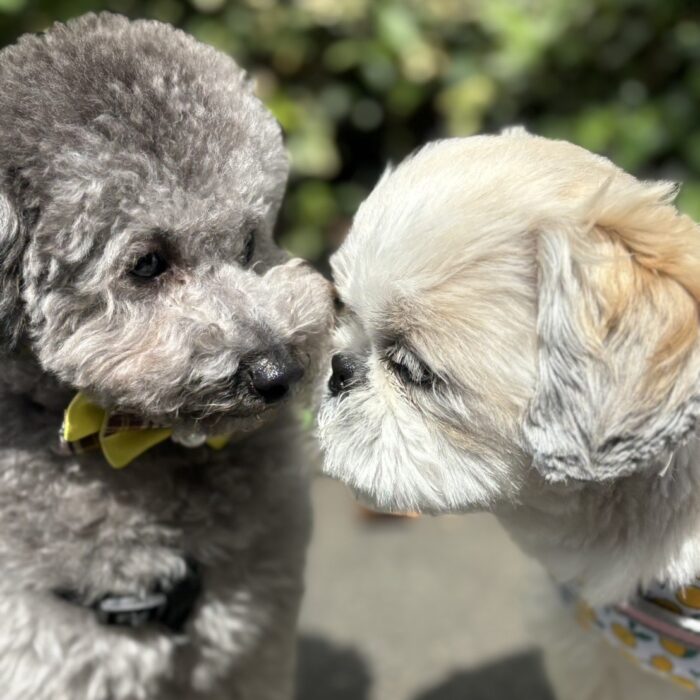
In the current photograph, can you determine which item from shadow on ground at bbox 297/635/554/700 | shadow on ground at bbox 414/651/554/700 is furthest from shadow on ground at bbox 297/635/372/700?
shadow on ground at bbox 414/651/554/700

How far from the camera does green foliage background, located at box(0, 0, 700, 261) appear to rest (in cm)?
290

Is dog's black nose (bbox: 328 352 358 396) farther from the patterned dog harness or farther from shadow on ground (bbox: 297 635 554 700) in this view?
shadow on ground (bbox: 297 635 554 700)

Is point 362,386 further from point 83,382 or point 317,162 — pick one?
point 317,162

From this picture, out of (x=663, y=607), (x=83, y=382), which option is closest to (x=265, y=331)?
(x=83, y=382)

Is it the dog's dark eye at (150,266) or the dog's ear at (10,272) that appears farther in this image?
the dog's dark eye at (150,266)

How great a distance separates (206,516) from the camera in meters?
1.65

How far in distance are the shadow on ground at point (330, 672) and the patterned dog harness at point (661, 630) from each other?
0.84 metres

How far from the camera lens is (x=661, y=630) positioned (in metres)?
1.51

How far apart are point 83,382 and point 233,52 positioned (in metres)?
1.72

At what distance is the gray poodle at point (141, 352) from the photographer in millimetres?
1406

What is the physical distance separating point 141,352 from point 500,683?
130cm

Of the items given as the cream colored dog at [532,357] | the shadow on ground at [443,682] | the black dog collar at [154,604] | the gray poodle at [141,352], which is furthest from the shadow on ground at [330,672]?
the cream colored dog at [532,357]

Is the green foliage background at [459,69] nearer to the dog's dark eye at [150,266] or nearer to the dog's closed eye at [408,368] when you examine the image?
the dog's dark eye at [150,266]

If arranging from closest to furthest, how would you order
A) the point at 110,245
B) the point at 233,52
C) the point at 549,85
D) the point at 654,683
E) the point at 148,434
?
the point at 110,245
the point at 148,434
the point at 654,683
the point at 233,52
the point at 549,85
